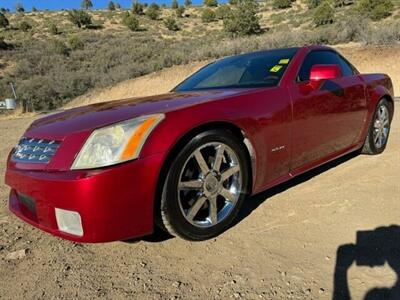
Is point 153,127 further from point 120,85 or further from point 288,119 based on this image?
point 120,85

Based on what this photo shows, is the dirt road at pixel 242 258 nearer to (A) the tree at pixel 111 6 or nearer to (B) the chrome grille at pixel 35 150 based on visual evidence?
(B) the chrome grille at pixel 35 150

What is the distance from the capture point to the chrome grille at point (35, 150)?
2766 millimetres

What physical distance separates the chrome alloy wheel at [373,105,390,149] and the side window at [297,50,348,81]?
944 mm

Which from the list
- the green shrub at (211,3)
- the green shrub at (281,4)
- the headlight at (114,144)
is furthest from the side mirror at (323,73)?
the green shrub at (211,3)

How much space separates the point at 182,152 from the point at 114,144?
1.55 ft

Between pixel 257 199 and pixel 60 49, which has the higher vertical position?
pixel 60 49

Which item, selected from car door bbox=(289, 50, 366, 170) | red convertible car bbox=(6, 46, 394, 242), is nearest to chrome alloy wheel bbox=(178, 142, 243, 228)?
red convertible car bbox=(6, 46, 394, 242)

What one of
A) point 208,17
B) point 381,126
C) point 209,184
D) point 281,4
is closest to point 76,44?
point 208,17

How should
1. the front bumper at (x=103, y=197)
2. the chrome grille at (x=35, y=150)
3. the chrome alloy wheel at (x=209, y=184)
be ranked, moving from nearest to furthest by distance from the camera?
the front bumper at (x=103, y=197)
the chrome grille at (x=35, y=150)
the chrome alloy wheel at (x=209, y=184)

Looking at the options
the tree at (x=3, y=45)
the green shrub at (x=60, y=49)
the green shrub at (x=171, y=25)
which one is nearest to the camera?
the green shrub at (x=60, y=49)

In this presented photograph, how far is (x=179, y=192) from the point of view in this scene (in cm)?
288

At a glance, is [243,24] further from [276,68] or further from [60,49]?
[276,68]

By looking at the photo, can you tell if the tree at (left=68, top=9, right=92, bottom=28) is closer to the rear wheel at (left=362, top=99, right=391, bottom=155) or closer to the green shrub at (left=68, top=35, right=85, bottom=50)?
the green shrub at (left=68, top=35, right=85, bottom=50)

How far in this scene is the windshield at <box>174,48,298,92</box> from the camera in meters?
3.82
